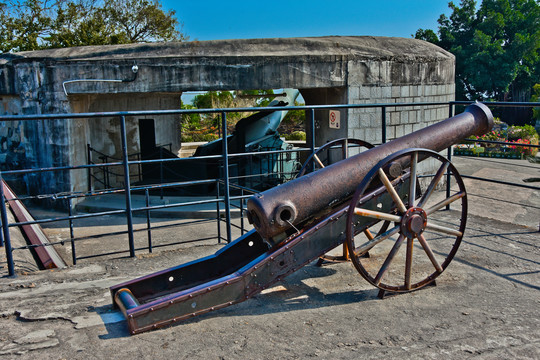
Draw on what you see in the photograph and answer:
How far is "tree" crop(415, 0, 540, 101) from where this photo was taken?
29.5 metres

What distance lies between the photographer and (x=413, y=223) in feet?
12.1

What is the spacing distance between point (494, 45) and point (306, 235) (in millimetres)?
29285

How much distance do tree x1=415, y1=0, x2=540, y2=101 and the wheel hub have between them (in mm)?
28342

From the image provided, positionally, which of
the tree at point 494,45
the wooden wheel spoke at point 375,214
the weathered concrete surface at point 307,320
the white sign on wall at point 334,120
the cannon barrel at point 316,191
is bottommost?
the weathered concrete surface at point 307,320

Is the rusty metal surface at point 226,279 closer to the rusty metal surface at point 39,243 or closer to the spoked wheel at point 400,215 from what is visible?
the spoked wheel at point 400,215

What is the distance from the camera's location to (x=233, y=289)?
332 centimetres

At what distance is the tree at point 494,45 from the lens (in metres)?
29.5

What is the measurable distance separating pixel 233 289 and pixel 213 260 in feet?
1.71

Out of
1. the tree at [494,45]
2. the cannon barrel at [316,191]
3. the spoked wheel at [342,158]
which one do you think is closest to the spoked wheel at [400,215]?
the cannon barrel at [316,191]

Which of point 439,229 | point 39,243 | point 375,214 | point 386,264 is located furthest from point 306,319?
point 39,243

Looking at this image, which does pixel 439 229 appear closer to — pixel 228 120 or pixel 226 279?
pixel 226 279

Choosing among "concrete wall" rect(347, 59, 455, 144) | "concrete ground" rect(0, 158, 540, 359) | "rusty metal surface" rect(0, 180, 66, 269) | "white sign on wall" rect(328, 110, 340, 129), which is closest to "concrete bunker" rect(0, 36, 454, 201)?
"concrete wall" rect(347, 59, 455, 144)

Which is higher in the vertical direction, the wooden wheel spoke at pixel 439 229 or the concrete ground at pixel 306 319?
the wooden wheel spoke at pixel 439 229

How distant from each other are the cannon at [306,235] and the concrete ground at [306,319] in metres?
0.15
